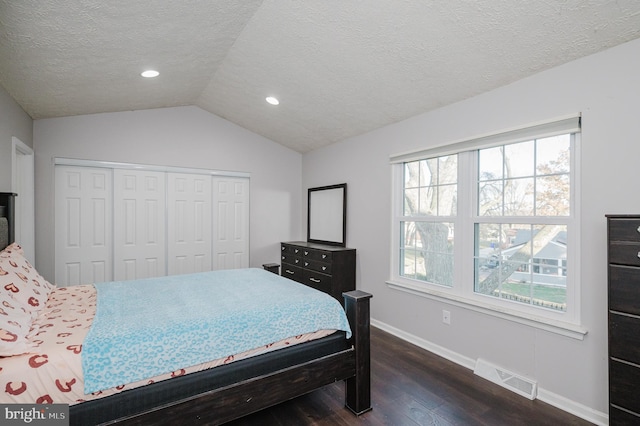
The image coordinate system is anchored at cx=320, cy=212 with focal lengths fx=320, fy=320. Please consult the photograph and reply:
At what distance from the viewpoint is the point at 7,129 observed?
274cm

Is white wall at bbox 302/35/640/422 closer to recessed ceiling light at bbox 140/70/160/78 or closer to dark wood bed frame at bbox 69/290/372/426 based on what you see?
dark wood bed frame at bbox 69/290/372/426

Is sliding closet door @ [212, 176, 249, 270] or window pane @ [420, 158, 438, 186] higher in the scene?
window pane @ [420, 158, 438, 186]

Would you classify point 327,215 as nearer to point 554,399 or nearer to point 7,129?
point 554,399

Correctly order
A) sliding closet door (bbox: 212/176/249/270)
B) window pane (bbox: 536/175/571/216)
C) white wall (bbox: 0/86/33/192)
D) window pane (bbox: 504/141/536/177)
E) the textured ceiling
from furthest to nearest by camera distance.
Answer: sliding closet door (bbox: 212/176/249/270), white wall (bbox: 0/86/33/192), window pane (bbox: 504/141/536/177), window pane (bbox: 536/175/571/216), the textured ceiling

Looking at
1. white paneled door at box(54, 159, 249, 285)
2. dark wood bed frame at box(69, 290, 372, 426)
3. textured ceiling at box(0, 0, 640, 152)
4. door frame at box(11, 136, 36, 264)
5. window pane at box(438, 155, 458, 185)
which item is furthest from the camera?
white paneled door at box(54, 159, 249, 285)

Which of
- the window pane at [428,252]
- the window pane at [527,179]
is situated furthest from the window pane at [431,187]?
the window pane at [527,179]

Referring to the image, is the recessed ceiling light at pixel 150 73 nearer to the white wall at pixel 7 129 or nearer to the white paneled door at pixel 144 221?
the white wall at pixel 7 129

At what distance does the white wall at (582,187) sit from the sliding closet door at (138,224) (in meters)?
3.22

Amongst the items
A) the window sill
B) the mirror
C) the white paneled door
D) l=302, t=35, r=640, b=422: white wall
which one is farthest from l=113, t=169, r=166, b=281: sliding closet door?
l=302, t=35, r=640, b=422: white wall

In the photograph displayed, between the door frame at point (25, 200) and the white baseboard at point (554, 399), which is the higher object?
the door frame at point (25, 200)

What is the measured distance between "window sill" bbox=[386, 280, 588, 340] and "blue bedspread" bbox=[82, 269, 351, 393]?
1253 millimetres

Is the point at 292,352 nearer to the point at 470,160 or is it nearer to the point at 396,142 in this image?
the point at 470,160

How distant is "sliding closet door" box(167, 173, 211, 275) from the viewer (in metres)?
4.32

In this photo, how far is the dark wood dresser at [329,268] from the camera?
389 centimetres
